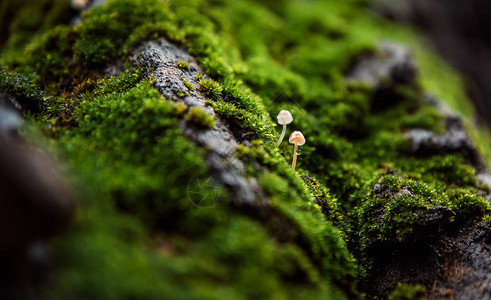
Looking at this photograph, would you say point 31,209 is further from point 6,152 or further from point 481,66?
point 481,66

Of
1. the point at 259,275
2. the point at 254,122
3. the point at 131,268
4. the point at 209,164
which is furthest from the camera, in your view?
the point at 254,122

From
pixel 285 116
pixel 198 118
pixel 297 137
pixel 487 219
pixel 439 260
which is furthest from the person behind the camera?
pixel 285 116

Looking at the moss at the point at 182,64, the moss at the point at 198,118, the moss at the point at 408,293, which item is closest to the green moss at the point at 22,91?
the moss at the point at 182,64

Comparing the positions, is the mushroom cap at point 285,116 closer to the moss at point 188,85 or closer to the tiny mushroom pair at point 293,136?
the tiny mushroom pair at point 293,136

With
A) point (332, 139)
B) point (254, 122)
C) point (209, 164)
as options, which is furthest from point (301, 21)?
point (209, 164)

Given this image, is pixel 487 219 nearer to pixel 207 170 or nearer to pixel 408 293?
pixel 408 293

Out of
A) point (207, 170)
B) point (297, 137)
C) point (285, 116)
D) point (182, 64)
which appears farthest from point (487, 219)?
point (182, 64)
